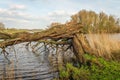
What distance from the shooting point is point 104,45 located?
59.1ft

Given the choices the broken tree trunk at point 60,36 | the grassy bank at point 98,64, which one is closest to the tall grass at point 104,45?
the grassy bank at point 98,64

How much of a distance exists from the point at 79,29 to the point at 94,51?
75.6 inches

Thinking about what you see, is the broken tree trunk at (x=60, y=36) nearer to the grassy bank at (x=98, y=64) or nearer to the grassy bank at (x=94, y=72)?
the grassy bank at (x=98, y=64)

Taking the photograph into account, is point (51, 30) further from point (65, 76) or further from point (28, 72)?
point (65, 76)

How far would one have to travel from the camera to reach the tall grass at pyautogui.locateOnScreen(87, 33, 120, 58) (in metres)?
17.7

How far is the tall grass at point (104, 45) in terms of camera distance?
17.7m

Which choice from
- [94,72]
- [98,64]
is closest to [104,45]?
[98,64]

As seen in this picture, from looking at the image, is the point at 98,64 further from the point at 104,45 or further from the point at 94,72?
the point at 104,45

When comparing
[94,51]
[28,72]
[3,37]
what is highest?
[3,37]

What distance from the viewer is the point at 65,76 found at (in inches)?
518

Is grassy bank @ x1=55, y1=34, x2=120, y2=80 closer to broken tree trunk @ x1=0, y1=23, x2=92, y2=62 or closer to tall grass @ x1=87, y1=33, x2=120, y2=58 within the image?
tall grass @ x1=87, y1=33, x2=120, y2=58

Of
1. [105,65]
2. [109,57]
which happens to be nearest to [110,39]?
[109,57]

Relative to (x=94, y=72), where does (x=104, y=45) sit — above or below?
above

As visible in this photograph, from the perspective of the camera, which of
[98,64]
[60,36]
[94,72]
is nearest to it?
[94,72]
